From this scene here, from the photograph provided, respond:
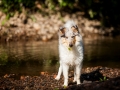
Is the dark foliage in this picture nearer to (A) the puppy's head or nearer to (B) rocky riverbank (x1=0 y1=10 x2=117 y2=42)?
(B) rocky riverbank (x1=0 y1=10 x2=117 y2=42)

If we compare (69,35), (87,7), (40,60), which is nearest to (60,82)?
(69,35)

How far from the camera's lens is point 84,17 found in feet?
106

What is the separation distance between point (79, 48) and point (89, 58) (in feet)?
24.0

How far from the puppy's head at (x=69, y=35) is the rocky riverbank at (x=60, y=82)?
4.31ft

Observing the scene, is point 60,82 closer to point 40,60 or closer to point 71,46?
point 71,46

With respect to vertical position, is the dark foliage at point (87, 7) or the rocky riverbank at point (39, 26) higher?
the dark foliage at point (87, 7)

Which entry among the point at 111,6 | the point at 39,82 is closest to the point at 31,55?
the point at 39,82

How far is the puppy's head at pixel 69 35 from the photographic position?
9.60 meters

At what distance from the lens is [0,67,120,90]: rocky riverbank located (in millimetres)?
7939

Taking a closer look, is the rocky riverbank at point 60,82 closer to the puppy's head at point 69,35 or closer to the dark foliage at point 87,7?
the puppy's head at point 69,35

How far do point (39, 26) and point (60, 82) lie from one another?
1704 centimetres

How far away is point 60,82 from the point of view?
1107 cm

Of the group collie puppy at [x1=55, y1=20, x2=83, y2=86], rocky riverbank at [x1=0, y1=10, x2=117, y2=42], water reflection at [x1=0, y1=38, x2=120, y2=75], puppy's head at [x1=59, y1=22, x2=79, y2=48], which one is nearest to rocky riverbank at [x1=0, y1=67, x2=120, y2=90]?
collie puppy at [x1=55, y1=20, x2=83, y2=86]

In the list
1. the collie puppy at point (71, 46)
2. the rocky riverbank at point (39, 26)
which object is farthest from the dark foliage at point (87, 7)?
the collie puppy at point (71, 46)
